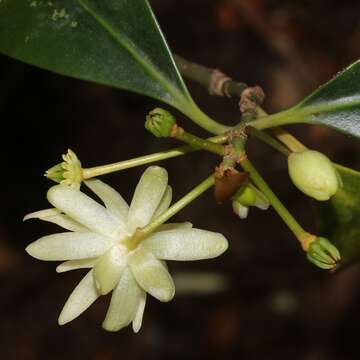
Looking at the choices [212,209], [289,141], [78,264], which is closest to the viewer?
[78,264]

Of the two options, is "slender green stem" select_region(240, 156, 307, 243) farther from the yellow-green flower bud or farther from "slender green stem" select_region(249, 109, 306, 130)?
the yellow-green flower bud

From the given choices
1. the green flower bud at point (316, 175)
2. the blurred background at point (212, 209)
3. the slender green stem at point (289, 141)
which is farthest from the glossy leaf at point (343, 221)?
the blurred background at point (212, 209)

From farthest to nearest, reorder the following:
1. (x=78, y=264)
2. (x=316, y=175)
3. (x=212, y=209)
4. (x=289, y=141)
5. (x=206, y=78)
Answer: (x=212, y=209) < (x=206, y=78) < (x=289, y=141) < (x=78, y=264) < (x=316, y=175)

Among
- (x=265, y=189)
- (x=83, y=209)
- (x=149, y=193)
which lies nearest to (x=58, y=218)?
(x=83, y=209)

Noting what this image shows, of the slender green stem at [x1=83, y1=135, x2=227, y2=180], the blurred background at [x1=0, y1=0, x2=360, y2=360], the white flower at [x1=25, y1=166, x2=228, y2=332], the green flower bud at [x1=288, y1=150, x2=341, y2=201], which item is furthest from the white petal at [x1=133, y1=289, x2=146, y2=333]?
the blurred background at [x1=0, y1=0, x2=360, y2=360]

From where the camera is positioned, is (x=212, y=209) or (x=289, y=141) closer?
(x=289, y=141)

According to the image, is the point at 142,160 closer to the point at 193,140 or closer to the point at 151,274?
the point at 193,140
